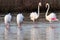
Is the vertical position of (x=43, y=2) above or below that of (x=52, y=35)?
above

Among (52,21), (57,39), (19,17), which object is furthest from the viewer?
(52,21)

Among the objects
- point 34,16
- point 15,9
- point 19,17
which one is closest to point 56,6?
point 15,9

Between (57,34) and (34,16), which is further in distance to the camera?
(34,16)

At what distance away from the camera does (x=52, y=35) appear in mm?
14781

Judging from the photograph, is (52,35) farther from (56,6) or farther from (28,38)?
(56,6)

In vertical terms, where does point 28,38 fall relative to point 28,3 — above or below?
below

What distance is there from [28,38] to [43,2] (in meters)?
20.3

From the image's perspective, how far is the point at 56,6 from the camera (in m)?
34.0

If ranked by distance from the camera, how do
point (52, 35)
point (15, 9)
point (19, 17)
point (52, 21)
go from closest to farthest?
1. point (52, 35)
2. point (19, 17)
3. point (52, 21)
4. point (15, 9)

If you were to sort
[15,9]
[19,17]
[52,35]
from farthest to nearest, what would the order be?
[15,9] < [19,17] < [52,35]

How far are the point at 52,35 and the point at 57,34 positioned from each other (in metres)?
0.51

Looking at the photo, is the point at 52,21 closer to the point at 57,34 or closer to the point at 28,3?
the point at 57,34

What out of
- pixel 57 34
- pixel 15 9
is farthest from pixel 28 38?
pixel 15 9

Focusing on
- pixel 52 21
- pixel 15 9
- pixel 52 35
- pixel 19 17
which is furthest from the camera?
pixel 15 9
